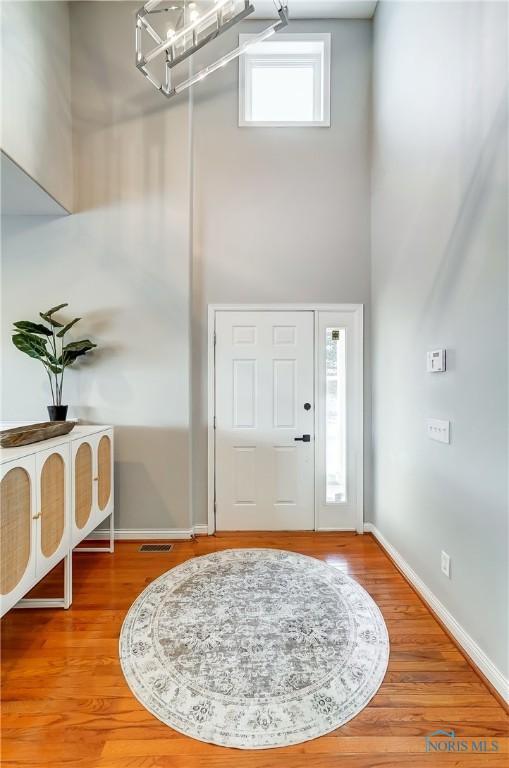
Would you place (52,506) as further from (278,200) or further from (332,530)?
(278,200)

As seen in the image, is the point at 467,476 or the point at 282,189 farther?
the point at 282,189

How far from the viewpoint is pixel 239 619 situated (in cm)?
189

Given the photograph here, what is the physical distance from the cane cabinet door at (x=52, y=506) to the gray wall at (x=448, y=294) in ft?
7.15

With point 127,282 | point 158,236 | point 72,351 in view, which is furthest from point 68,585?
point 158,236

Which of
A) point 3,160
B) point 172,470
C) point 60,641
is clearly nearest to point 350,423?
point 172,470

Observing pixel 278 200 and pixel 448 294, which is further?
pixel 278 200

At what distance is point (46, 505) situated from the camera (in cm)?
184

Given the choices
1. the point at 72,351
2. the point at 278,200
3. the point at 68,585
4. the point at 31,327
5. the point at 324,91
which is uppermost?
the point at 324,91

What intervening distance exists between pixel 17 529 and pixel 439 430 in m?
2.24

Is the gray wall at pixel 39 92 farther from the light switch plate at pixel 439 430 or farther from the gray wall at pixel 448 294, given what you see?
the light switch plate at pixel 439 430

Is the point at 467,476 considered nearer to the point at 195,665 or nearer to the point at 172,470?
the point at 195,665

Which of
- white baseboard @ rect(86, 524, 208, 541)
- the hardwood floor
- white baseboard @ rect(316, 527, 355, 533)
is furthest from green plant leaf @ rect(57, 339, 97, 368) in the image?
white baseboard @ rect(316, 527, 355, 533)

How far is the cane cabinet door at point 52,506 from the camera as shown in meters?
1.78

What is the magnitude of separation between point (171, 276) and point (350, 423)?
2052mm
